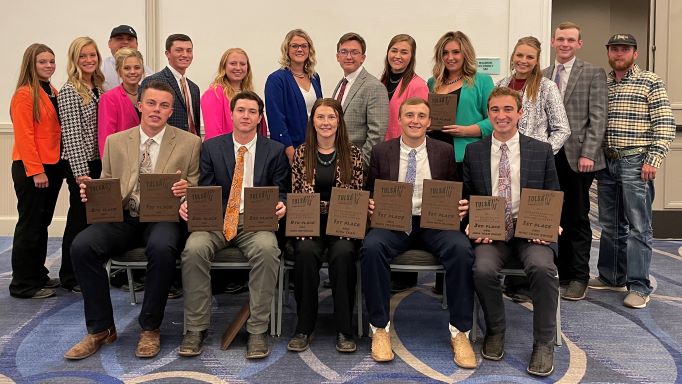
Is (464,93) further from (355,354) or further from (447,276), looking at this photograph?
(355,354)

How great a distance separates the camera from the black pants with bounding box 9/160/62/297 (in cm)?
421

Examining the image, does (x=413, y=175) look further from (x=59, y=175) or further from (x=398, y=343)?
(x=59, y=175)

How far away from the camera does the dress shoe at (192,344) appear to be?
10.4 ft

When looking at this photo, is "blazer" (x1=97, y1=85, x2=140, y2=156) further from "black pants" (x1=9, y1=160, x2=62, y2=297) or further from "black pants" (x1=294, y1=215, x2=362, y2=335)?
"black pants" (x1=294, y1=215, x2=362, y2=335)

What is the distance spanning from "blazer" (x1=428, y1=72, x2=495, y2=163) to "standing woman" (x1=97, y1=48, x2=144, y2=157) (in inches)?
84.1

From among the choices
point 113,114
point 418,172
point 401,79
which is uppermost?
point 401,79

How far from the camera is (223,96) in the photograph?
4141 millimetres

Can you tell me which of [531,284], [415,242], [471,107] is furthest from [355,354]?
[471,107]

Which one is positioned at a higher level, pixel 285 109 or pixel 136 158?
pixel 285 109

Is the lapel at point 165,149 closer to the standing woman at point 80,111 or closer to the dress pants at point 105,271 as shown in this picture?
the dress pants at point 105,271

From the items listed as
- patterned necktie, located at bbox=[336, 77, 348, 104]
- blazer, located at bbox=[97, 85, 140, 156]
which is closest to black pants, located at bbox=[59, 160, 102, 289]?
blazer, located at bbox=[97, 85, 140, 156]

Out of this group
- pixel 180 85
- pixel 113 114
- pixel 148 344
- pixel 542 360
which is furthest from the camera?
pixel 180 85

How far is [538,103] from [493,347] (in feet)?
5.43

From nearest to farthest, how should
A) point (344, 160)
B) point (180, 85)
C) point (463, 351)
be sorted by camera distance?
1. point (463, 351)
2. point (344, 160)
3. point (180, 85)
